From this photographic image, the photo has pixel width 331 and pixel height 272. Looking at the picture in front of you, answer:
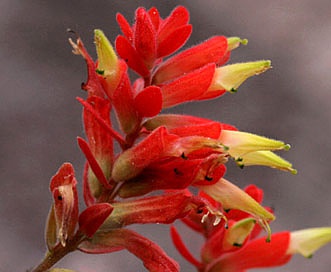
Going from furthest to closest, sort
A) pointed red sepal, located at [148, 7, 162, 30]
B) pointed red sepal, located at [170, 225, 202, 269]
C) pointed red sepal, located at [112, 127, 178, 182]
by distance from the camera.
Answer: pointed red sepal, located at [170, 225, 202, 269]
pointed red sepal, located at [148, 7, 162, 30]
pointed red sepal, located at [112, 127, 178, 182]

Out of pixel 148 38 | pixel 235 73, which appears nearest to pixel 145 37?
pixel 148 38

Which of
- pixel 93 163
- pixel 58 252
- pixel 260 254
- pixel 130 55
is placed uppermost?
pixel 130 55

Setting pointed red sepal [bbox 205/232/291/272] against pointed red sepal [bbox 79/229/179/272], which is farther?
pointed red sepal [bbox 205/232/291/272]

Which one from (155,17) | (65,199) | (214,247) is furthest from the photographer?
(214,247)

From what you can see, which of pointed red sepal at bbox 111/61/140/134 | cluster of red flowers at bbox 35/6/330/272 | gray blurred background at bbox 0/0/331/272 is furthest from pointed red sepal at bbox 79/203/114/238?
gray blurred background at bbox 0/0/331/272

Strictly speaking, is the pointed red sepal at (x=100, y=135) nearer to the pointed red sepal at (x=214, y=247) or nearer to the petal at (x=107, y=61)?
the petal at (x=107, y=61)

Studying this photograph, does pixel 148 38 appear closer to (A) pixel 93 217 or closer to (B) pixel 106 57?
(B) pixel 106 57

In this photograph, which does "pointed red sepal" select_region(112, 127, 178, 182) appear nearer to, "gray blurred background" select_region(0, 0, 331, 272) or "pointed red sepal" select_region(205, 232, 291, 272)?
"pointed red sepal" select_region(205, 232, 291, 272)

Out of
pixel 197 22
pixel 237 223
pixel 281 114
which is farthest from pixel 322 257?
pixel 237 223
